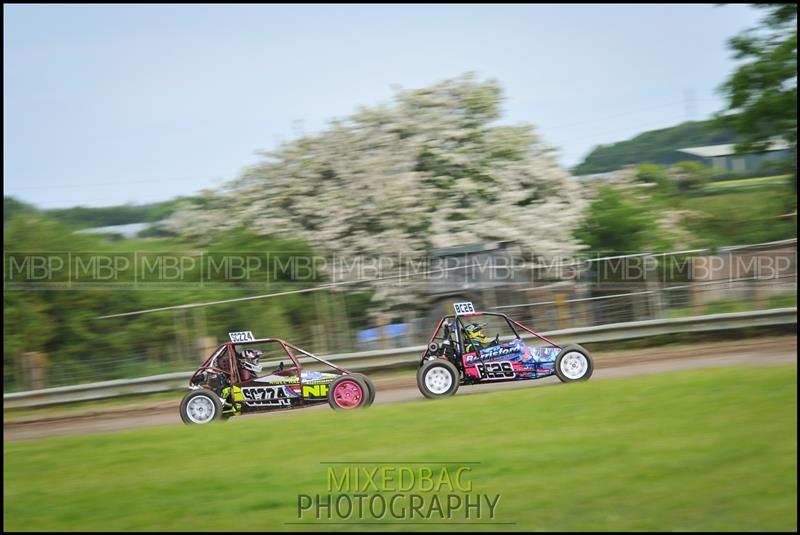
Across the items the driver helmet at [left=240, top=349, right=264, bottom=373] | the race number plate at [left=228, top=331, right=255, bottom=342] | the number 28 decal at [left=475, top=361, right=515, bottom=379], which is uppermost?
the race number plate at [left=228, top=331, right=255, bottom=342]

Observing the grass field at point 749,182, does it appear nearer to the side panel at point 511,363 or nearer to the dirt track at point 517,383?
the dirt track at point 517,383

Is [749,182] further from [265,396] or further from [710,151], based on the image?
[265,396]

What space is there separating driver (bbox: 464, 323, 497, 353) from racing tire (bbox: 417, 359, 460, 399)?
40cm

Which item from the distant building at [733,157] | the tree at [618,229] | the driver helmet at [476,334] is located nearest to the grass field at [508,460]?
the driver helmet at [476,334]

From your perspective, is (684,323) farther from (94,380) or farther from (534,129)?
(94,380)

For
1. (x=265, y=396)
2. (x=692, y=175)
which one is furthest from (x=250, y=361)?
(x=692, y=175)

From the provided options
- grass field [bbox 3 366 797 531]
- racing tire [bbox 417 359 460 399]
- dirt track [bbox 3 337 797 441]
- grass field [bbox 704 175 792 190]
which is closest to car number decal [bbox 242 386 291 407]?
dirt track [bbox 3 337 797 441]

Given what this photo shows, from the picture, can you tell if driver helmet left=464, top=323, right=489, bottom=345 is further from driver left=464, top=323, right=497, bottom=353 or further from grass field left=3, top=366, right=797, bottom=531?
grass field left=3, top=366, right=797, bottom=531

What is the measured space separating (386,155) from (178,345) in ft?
21.7

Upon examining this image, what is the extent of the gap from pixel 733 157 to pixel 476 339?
9.63 meters

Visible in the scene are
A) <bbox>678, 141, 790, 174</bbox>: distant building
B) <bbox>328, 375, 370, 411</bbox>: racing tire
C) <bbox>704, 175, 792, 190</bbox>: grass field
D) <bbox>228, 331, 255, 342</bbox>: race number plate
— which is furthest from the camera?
<bbox>704, 175, 792, 190</bbox>: grass field

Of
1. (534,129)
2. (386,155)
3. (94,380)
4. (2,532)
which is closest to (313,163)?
(386,155)

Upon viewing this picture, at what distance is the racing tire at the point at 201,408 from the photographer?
12.1 m

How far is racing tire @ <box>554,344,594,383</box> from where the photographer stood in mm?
12289
